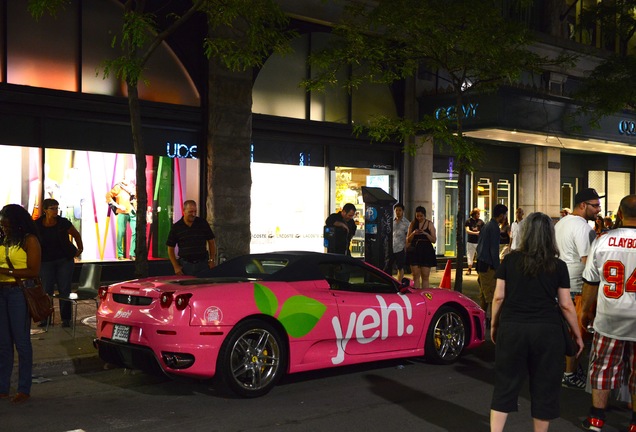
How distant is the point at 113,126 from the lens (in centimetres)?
1502

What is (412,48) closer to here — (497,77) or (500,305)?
(497,77)

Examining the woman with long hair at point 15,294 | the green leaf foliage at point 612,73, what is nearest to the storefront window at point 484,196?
the green leaf foliage at point 612,73

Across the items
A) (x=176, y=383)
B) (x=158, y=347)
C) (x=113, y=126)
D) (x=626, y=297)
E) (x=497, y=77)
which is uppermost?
(x=497, y=77)

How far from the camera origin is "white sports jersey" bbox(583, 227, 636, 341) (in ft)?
20.6

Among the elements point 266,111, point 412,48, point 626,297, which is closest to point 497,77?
point 412,48

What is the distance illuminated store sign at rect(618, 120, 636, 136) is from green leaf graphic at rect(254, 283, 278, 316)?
1870 cm

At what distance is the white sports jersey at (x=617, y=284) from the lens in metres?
6.29

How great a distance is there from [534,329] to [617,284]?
1.41 metres

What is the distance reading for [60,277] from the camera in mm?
11336

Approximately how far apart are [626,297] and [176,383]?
4466mm

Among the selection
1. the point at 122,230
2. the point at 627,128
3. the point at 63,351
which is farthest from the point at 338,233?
the point at 627,128


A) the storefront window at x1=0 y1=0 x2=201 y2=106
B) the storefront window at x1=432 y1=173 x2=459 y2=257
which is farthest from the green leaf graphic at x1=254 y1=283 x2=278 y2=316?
the storefront window at x1=432 y1=173 x2=459 y2=257

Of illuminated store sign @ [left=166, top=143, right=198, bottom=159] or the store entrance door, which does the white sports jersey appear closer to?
illuminated store sign @ [left=166, top=143, right=198, bottom=159]

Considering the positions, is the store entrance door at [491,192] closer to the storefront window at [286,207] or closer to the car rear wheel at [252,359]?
the storefront window at [286,207]
